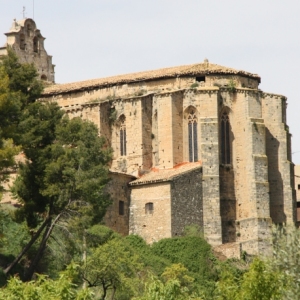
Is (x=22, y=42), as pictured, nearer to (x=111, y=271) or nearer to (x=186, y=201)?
(x=186, y=201)

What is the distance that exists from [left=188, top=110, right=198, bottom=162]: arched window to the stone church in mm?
53

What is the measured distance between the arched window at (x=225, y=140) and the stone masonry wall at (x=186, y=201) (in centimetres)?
248

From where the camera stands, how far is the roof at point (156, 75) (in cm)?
8594

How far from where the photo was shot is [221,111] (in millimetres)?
85375

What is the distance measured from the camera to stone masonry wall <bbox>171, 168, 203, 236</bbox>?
266 feet

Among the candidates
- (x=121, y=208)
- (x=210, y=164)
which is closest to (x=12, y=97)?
(x=121, y=208)

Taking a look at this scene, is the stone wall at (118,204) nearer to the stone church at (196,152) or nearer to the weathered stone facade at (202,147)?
the stone church at (196,152)

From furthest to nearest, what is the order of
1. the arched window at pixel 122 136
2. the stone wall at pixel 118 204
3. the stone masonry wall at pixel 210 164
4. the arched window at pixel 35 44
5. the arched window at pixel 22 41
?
1. the arched window at pixel 35 44
2. the arched window at pixel 22 41
3. the arched window at pixel 122 136
4. the stone masonry wall at pixel 210 164
5. the stone wall at pixel 118 204

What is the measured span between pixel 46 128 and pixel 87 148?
229cm

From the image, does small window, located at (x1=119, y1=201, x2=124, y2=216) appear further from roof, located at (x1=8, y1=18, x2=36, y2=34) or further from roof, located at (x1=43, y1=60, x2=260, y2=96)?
roof, located at (x1=8, y1=18, x2=36, y2=34)

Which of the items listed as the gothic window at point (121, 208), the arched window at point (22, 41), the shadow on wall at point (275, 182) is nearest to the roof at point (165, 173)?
the gothic window at point (121, 208)

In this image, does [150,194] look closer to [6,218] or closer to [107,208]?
[107,208]

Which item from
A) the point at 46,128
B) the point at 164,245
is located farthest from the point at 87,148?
the point at 164,245

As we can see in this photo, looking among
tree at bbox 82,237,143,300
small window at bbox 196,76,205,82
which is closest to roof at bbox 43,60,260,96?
small window at bbox 196,76,205,82
